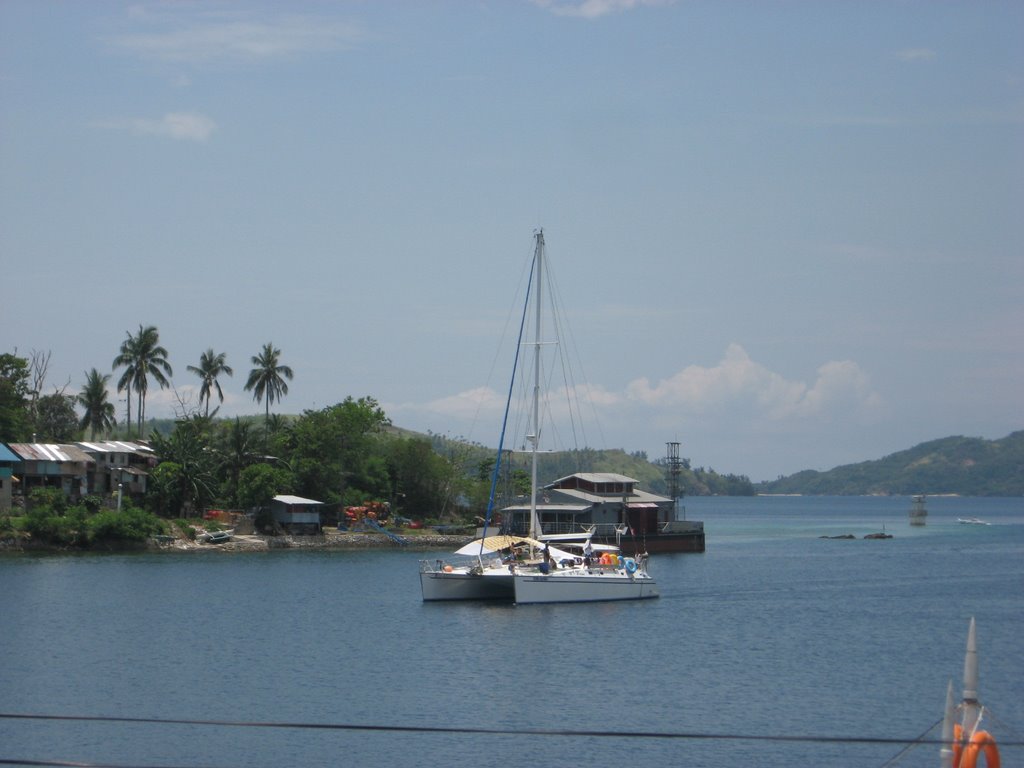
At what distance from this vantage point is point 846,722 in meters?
37.5

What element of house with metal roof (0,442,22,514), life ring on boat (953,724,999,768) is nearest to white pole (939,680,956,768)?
life ring on boat (953,724,999,768)

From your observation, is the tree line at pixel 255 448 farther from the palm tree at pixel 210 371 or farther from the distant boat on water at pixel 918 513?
the distant boat on water at pixel 918 513

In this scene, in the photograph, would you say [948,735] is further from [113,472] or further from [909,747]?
[113,472]

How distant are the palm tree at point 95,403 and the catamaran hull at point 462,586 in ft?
228

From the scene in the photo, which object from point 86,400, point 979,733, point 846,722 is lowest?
point 846,722

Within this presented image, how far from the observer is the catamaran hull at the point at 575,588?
63031mm

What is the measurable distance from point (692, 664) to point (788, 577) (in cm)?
3949

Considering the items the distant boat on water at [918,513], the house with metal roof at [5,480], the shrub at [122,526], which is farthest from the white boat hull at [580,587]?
the distant boat on water at [918,513]

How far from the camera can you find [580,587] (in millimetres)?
64375

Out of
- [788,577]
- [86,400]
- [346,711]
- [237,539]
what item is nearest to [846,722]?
[346,711]

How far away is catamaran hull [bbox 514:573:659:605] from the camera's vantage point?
63031 millimetres

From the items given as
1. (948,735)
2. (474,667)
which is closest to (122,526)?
(474,667)

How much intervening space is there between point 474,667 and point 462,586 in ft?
58.8

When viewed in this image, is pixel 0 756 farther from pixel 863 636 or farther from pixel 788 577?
pixel 788 577
